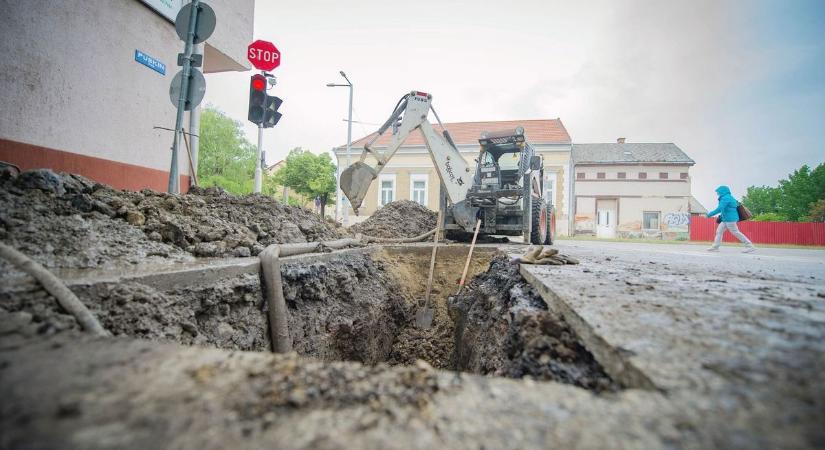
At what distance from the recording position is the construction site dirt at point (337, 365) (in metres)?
0.82

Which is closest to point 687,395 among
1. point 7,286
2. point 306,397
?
point 306,397

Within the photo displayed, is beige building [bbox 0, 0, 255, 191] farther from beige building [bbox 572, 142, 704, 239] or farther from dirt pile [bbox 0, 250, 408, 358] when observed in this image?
beige building [bbox 572, 142, 704, 239]

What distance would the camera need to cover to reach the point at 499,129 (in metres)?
25.3

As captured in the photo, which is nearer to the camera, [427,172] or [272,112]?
[272,112]

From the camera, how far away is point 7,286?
5.26ft

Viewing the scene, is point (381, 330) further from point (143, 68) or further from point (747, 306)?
point (143, 68)

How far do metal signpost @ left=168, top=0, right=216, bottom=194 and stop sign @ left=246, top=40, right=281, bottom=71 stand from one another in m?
2.34

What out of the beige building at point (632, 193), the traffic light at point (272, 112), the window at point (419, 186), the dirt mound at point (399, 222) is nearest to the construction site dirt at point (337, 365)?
the traffic light at point (272, 112)

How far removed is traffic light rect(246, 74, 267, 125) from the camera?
670cm

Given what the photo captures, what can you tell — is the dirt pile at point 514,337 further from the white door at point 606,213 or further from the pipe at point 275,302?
the white door at point 606,213

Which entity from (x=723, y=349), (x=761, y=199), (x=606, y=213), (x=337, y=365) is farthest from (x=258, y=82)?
(x=761, y=199)

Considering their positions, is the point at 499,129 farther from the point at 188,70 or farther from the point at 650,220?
the point at 188,70

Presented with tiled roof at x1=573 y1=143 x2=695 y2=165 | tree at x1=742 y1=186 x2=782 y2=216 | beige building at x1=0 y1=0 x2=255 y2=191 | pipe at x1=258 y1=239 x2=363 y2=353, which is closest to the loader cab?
pipe at x1=258 y1=239 x2=363 y2=353

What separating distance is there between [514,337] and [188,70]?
5719 mm
